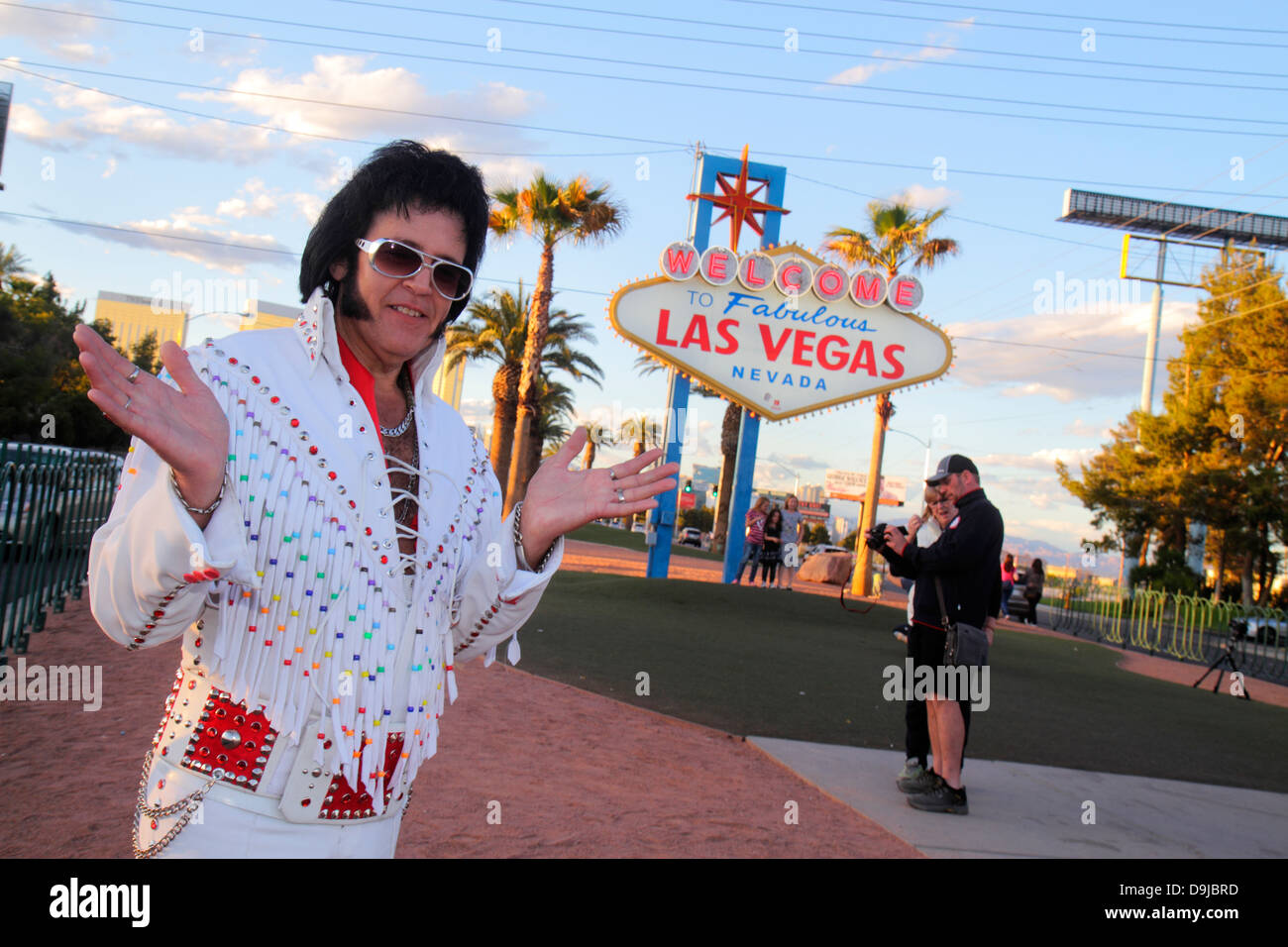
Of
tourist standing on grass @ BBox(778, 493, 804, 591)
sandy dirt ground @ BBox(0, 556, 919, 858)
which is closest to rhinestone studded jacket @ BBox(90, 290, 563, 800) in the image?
sandy dirt ground @ BBox(0, 556, 919, 858)

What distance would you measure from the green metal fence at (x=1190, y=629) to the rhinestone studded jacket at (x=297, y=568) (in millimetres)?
15208

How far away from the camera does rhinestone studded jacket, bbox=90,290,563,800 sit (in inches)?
59.9

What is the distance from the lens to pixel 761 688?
874cm

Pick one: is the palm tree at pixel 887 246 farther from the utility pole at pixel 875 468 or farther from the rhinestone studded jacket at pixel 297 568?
the rhinestone studded jacket at pixel 297 568

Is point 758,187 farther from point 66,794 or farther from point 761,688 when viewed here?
point 66,794

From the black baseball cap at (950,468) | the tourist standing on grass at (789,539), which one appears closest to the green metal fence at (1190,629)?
the tourist standing on grass at (789,539)

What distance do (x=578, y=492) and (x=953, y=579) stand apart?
4.23 m

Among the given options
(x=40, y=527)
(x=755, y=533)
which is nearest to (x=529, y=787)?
(x=40, y=527)

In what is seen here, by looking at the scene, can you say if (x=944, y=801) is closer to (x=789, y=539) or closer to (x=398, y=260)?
(x=398, y=260)

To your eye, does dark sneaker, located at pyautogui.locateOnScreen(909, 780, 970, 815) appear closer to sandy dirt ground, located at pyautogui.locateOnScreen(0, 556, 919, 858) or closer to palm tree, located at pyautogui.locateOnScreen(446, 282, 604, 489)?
sandy dirt ground, located at pyautogui.locateOnScreen(0, 556, 919, 858)

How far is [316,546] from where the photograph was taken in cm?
170
